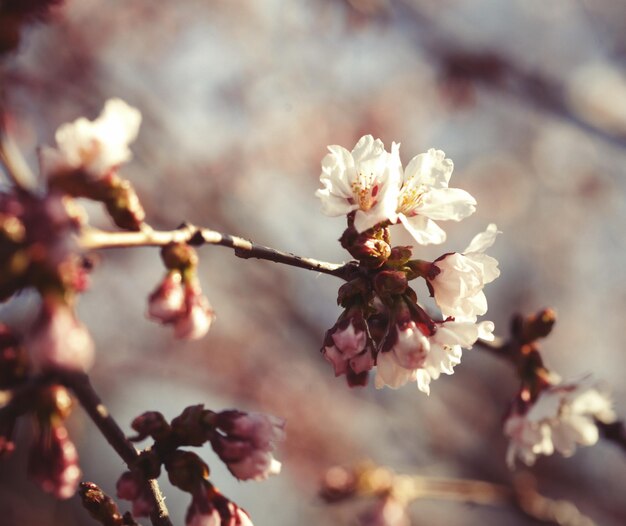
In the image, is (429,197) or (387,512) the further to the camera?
(387,512)

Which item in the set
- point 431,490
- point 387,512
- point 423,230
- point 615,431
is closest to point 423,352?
point 423,230

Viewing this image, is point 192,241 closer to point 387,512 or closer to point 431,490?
point 431,490

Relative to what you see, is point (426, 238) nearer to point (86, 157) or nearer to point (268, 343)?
point (86, 157)

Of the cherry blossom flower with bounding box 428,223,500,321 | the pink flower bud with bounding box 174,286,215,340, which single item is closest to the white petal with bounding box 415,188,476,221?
the cherry blossom flower with bounding box 428,223,500,321

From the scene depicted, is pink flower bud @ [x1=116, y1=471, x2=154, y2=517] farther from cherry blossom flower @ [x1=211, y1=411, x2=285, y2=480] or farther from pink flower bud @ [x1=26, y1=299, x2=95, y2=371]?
pink flower bud @ [x1=26, y1=299, x2=95, y2=371]

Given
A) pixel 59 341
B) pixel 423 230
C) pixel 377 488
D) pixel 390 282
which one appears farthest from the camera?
pixel 377 488

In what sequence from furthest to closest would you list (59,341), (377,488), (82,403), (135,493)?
1. (377,488)
2. (135,493)
3. (82,403)
4. (59,341)
